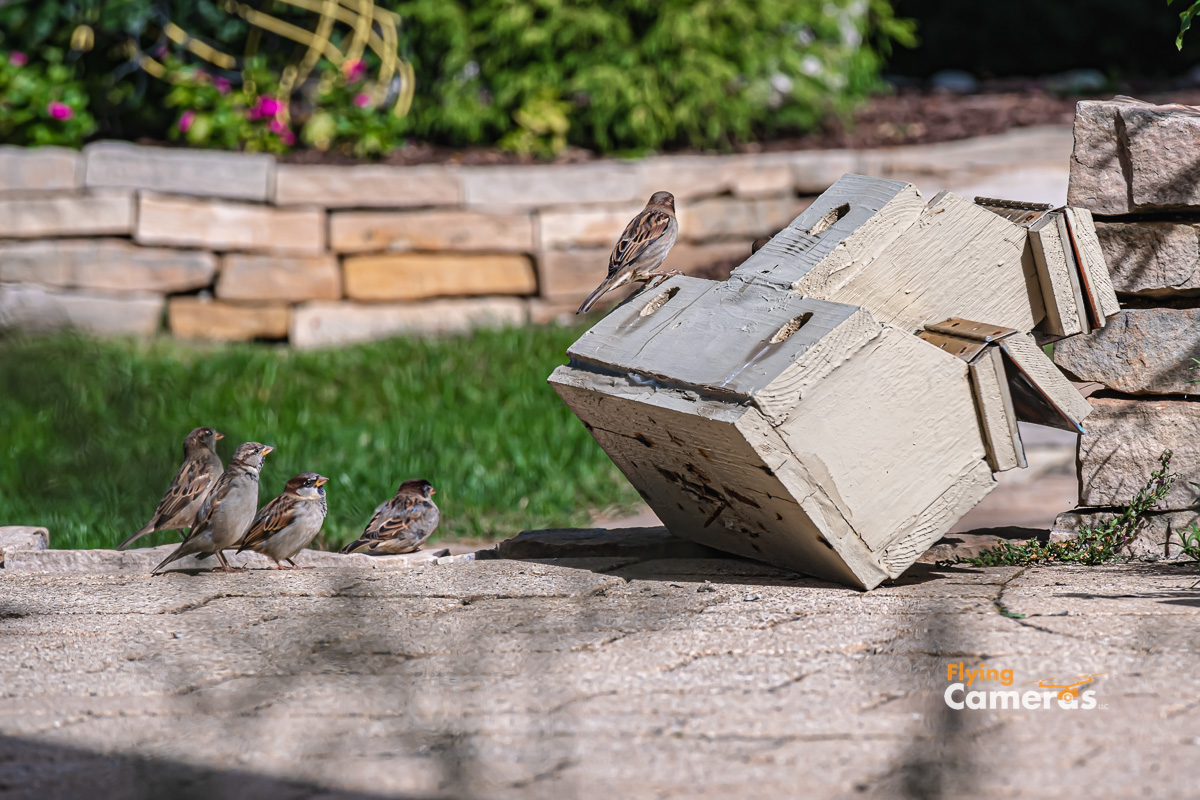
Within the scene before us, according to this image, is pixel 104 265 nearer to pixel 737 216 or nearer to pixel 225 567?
pixel 737 216

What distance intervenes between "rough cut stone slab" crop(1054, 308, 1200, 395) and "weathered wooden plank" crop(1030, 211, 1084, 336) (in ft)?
0.94

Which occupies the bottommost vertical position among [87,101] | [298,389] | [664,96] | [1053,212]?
[298,389]

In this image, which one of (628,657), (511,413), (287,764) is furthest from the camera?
(511,413)

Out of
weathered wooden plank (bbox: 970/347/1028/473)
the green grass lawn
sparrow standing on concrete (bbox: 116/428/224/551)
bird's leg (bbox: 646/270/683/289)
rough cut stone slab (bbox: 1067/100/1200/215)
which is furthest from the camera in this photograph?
the green grass lawn

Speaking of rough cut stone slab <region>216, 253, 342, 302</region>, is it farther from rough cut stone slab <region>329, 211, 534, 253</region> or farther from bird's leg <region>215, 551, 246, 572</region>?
bird's leg <region>215, 551, 246, 572</region>

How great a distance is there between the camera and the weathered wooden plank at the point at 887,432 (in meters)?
2.97

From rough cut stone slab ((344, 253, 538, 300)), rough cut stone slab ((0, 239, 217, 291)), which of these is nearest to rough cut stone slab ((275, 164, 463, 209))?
rough cut stone slab ((344, 253, 538, 300))

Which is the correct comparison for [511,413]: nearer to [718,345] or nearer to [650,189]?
[650,189]

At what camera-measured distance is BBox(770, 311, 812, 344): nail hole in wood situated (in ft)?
9.97

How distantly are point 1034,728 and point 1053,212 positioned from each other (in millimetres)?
1653

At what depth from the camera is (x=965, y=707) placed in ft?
7.74

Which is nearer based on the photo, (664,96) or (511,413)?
(511,413)

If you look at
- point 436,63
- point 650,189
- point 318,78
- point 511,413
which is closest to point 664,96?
point 650,189

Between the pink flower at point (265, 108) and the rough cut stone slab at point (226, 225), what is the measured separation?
106cm
